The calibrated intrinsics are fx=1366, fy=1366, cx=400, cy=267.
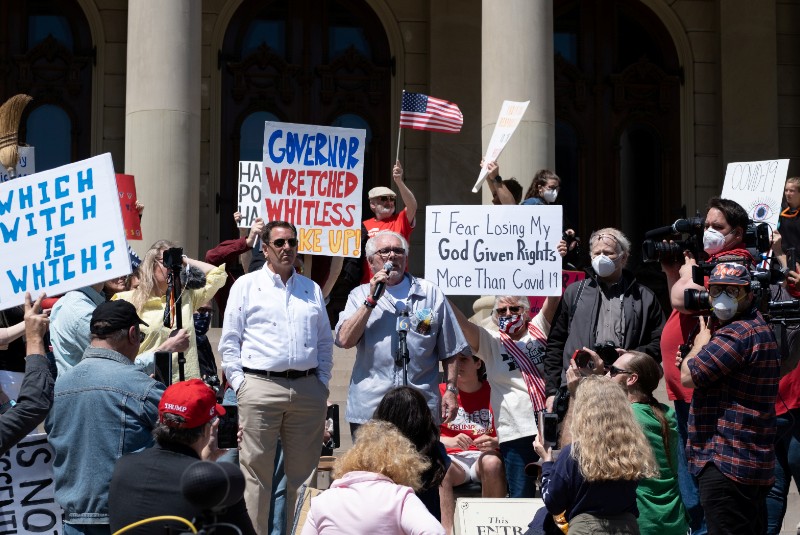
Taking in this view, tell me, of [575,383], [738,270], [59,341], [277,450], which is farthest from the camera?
[277,450]

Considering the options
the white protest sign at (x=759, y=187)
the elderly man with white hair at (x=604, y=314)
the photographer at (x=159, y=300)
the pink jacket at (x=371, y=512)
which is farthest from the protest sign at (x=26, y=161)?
the pink jacket at (x=371, y=512)

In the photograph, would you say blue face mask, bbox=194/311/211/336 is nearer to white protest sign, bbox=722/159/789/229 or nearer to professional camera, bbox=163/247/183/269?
professional camera, bbox=163/247/183/269

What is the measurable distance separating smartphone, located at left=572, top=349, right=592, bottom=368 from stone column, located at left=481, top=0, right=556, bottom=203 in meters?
5.45

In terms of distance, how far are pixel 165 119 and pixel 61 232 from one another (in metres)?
Answer: 5.68

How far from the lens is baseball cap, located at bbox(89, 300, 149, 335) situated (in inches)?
240

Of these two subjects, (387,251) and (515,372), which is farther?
(515,372)

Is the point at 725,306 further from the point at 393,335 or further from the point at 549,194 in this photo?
the point at 549,194

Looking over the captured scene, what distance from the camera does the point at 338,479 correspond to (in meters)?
5.48

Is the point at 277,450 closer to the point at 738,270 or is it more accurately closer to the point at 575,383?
the point at 575,383

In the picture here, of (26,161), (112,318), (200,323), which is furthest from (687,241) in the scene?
(26,161)

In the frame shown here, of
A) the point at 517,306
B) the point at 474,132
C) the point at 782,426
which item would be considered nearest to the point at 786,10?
the point at 474,132

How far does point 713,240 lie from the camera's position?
7.26 metres

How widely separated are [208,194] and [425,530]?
35.6ft

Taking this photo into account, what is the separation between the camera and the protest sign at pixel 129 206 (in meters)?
11.2
